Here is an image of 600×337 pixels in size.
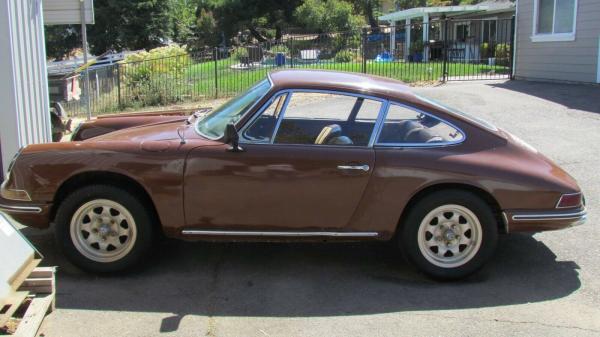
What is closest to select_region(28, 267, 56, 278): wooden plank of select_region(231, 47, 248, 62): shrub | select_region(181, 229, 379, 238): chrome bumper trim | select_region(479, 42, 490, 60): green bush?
select_region(181, 229, 379, 238): chrome bumper trim

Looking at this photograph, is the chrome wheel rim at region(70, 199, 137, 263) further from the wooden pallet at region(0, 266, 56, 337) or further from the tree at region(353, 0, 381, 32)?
the tree at region(353, 0, 381, 32)

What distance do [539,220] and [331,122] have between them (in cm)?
176

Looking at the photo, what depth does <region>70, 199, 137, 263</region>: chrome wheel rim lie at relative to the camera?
14.6ft

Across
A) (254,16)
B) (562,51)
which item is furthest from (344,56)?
(254,16)

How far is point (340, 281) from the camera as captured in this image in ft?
15.1

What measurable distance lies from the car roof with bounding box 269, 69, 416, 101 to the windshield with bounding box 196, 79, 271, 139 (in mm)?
152

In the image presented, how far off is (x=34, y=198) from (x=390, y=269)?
9.06 ft

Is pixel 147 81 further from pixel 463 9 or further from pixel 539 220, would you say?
pixel 463 9

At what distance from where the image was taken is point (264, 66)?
2152 cm

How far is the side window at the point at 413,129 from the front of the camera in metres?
4.56

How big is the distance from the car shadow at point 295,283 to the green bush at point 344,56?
18.2 m

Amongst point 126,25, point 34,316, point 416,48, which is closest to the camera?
point 34,316

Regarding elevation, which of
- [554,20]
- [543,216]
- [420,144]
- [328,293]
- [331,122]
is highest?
[554,20]

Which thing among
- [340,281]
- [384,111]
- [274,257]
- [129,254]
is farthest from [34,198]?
[384,111]
